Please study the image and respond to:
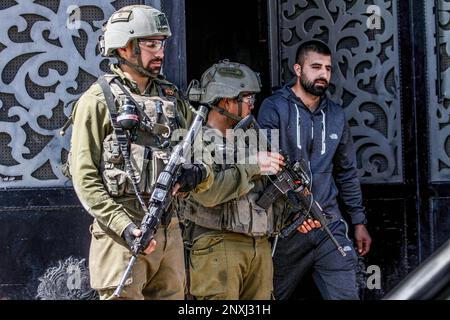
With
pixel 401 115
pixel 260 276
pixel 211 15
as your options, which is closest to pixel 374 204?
pixel 401 115

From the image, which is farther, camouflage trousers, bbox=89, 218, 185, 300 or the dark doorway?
the dark doorway

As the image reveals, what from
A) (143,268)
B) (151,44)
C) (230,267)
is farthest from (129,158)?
(230,267)

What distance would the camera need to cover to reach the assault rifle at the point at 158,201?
3.90 metres

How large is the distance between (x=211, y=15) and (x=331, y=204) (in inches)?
88.6

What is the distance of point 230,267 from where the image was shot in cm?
475

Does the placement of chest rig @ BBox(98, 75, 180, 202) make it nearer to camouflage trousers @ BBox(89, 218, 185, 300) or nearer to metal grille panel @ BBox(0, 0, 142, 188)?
camouflage trousers @ BBox(89, 218, 185, 300)

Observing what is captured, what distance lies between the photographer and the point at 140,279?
4148 millimetres

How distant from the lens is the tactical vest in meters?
4.75

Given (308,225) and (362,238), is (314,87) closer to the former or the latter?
(308,225)

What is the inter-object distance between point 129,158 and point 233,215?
878 millimetres

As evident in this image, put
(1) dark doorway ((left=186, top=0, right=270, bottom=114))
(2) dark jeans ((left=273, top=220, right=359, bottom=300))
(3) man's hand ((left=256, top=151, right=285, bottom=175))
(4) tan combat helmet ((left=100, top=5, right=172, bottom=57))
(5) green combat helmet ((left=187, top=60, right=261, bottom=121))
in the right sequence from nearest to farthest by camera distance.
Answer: (4) tan combat helmet ((left=100, top=5, right=172, bottom=57)), (3) man's hand ((left=256, top=151, right=285, bottom=175)), (5) green combat helmet ((left=187, top=60, right=261, bottom=121)), (2) dark jeans ((left=273, top=220, right=359, bottom=300)), (1) dark doorway ((left=186, top=0, right=270, bottom=114))

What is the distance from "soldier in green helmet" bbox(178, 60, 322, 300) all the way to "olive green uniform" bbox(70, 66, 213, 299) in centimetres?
49

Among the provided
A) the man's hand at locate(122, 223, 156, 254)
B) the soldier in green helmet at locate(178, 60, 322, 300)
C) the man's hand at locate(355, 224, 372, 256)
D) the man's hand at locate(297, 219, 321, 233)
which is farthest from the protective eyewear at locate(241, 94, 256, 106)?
the man's hand at locate(122, 223, 156, 254)

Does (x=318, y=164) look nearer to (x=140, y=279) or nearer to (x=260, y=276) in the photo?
(x=260, y=276)
